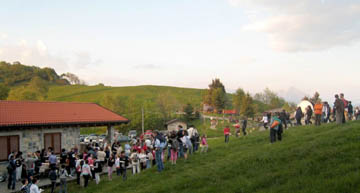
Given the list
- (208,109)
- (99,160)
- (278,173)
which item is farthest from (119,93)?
(278,173)

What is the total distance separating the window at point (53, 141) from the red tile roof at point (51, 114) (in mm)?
1049

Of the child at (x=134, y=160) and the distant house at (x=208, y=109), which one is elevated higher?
the distant house at (x=208, y=109)

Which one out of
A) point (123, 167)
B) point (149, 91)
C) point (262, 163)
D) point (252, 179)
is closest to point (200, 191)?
point (252, 179)

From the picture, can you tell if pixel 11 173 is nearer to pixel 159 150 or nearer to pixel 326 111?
pixel 159 150

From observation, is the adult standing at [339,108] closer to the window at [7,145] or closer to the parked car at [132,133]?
the window at [7,145]

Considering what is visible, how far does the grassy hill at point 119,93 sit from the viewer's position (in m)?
90.3

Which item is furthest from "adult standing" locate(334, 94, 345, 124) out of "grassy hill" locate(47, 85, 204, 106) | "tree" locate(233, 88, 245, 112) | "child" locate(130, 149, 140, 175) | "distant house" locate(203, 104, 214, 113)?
"grassy hill" locate(47, 85, 204, 106)

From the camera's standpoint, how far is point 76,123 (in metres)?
21.5

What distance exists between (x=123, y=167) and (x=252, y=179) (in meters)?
7.61

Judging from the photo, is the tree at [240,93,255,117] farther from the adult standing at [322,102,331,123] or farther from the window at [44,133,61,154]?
the window at [44,133,61,154]

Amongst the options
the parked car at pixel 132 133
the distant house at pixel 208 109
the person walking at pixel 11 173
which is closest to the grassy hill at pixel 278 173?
the person walking at pixel 11 173

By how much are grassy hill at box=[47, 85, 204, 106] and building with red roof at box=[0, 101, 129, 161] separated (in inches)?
2378

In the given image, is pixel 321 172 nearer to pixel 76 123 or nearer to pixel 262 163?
pixel 262 163

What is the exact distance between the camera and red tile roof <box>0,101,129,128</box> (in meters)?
19.3
